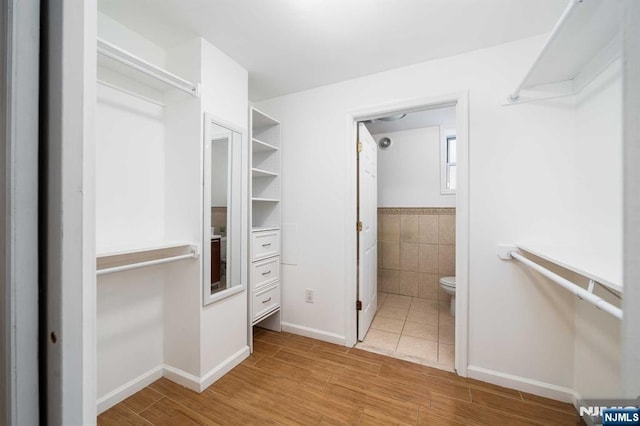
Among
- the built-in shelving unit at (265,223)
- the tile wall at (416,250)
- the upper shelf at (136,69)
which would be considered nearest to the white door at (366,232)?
the built-in shelving unit at (265,223)

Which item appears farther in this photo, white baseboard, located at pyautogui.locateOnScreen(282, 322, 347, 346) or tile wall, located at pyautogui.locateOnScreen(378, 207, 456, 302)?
tile wall, located at pyautogui.locateOnScreen(378, 207, 456, 302)

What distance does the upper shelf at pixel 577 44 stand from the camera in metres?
1.01

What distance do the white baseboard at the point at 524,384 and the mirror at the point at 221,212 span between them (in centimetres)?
192

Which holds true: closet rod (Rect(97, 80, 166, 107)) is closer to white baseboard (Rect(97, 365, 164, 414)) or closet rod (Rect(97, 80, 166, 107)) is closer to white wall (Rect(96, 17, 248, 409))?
white wall (Rect(96, 17, 248, 409))

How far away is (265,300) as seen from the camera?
2.28 metres

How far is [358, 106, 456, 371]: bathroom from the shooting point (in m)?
3.21

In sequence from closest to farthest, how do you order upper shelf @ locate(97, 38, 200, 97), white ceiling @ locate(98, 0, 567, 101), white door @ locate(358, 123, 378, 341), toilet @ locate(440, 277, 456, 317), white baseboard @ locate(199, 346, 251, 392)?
1. upper shelf @ locate(97, 38, 200, 97)
2. white ceiling @ locate(98, 0, 567, 101)
3. white baseboard @ locate(199, 346, 251, 392)
4. white door @ locate(358, 123, 378, 341)
5. toilet @ locate(440, 277, 456, 317)

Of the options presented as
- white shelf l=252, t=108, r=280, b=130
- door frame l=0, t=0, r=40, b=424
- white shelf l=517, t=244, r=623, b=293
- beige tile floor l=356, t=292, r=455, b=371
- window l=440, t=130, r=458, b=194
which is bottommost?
beige tile floor l=356, t=292, r=455, b=371

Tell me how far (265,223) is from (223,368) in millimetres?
1306

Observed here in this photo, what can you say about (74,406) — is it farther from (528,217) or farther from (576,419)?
(576,419)

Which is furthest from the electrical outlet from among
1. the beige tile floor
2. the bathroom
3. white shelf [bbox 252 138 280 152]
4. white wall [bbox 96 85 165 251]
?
white shelf [bbox 252 138 280 152]

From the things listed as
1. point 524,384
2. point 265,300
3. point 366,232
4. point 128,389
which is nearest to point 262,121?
point 366,232

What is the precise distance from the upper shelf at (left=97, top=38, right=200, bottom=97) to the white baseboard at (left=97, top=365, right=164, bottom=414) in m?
1.95

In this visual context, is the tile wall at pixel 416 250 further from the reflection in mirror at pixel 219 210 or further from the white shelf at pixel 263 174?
the reflection in mirror at pixel 219 210
